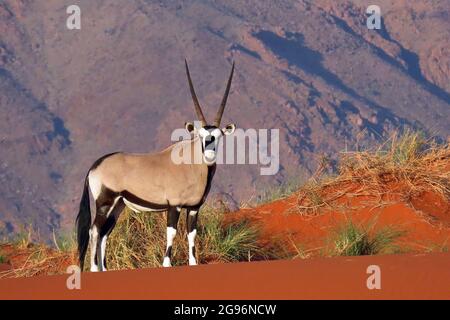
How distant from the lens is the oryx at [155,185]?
12.1 m

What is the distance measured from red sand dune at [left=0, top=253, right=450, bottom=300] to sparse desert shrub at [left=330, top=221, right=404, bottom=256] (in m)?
2.07

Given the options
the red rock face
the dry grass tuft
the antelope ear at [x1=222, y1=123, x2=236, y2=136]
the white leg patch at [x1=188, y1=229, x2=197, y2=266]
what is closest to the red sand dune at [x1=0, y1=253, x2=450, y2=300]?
the white leg patch at [x1=188, y1=229, x2=197, y2=266]

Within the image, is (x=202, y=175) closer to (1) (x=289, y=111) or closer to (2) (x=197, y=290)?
(2) (x=197, y=290)

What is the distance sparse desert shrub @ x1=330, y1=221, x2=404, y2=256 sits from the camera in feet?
41.9

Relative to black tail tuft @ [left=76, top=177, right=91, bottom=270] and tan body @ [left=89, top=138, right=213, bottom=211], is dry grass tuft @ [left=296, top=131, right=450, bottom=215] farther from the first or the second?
black tail tuft @ [left=76, top=177, right=91, bottom=270]

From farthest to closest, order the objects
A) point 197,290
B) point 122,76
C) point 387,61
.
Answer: point 387,61, point 122,76, point 197,290

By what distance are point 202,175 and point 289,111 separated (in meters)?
90.7

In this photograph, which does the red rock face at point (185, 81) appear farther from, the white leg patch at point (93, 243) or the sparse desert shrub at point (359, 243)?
the white leg patch at point (93, 243)

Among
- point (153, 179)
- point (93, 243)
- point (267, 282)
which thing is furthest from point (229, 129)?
point (267, 282)

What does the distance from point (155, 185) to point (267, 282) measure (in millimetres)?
2848

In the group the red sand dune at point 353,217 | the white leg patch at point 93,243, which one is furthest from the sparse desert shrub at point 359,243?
the white leg patch at point 93,243

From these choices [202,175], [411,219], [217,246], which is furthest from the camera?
[411,219]

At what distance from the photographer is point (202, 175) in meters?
12.2
